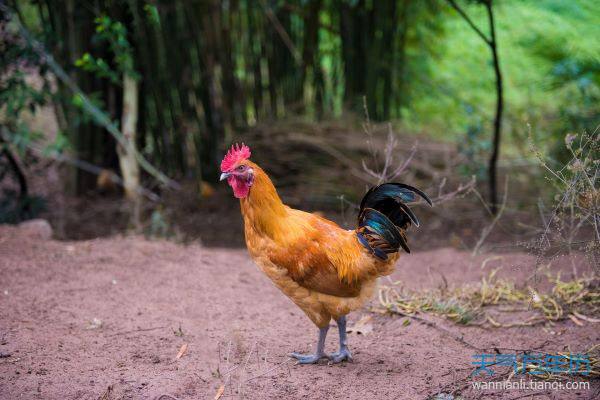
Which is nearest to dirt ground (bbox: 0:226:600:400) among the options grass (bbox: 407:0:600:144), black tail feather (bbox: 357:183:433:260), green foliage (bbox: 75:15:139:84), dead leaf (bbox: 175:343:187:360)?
dead leaf (bbox: 175:343:187:360)

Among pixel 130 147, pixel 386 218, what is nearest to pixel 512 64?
pixel 130 147

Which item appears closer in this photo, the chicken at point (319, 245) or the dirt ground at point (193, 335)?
the dirt ground at point (193, 335)

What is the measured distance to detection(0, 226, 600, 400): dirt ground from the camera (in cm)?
316

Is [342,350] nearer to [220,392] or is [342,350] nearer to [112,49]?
[220,392]

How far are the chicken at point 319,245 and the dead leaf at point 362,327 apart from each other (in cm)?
66

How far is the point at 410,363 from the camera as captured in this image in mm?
3523

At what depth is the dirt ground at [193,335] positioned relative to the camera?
3156mm

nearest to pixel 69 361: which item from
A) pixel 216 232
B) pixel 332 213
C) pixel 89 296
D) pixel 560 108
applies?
pixel 89 296

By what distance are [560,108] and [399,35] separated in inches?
84.0

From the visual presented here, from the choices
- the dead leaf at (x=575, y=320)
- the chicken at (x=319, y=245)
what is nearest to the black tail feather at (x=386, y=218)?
the chicken at (x=319, y=245)

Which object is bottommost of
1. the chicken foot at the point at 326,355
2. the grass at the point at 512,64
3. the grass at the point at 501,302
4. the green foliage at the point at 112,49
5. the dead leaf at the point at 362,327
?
the dead leaf at the point at 362,327

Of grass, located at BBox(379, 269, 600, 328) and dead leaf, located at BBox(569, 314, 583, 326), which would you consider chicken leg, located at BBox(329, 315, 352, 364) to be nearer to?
grass, located at BBox(379, 269, 600, 328)

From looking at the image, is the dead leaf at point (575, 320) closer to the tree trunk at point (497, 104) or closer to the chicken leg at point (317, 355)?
the tree trunk at point (497, 104)

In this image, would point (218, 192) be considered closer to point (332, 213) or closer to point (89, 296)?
point (332, 213)
